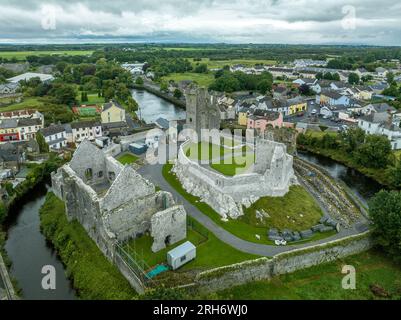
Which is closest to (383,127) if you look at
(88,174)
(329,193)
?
(329,193)

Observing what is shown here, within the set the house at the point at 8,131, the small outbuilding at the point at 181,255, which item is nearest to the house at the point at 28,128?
the house at the point at 8,131

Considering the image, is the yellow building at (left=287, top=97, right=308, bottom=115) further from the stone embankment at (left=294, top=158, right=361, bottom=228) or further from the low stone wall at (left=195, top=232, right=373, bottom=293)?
the low stone wall at (left=195, top=232, right=373, bottom=293)

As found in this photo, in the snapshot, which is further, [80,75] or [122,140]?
[80,75]

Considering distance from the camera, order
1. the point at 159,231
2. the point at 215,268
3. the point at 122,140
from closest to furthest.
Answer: the point at 215,268, the point at 159,231, the point at 122,140

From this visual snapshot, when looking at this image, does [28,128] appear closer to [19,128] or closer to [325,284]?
[19,128]

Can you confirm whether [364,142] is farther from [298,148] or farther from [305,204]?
[305,204]

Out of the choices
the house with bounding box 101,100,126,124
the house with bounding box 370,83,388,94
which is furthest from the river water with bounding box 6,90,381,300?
the house with bounding box 370,83,388,94
